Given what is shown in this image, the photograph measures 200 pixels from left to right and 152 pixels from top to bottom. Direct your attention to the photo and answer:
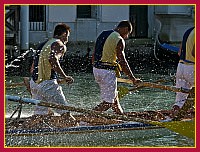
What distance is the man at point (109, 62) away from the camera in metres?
8.53

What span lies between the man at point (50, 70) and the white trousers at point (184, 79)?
1.74 meters

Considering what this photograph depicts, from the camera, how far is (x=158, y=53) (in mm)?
A: 19516

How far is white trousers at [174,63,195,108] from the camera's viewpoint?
29.3ft

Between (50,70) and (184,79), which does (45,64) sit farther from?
(184,79)

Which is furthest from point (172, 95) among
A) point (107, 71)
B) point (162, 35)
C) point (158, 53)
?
point (162, 35)

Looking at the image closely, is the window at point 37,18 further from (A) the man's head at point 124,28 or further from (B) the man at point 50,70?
(B) the man at point 50,70

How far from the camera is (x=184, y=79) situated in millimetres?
9078

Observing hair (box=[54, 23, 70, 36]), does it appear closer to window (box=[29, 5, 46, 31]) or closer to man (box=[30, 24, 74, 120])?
man (box=[30, 24, 74, 120])

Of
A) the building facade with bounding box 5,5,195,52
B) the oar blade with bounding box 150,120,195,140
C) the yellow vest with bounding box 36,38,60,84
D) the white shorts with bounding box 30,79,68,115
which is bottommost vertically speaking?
the oar blade with bounding box 150,120,195,140

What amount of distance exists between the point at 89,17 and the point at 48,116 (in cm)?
1551

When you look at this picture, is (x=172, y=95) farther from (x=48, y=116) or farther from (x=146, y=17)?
(x=146, y=17)

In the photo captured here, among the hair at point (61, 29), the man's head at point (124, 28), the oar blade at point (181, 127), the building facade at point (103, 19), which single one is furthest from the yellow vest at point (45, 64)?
the building facade at point (103, 19)

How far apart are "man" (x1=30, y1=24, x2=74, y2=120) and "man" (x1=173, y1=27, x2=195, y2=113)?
175 cm

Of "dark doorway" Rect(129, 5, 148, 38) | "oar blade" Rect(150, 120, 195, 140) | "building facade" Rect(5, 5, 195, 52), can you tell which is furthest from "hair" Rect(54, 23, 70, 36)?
"dark doorway" Rect(129, 5, 148, 38)
